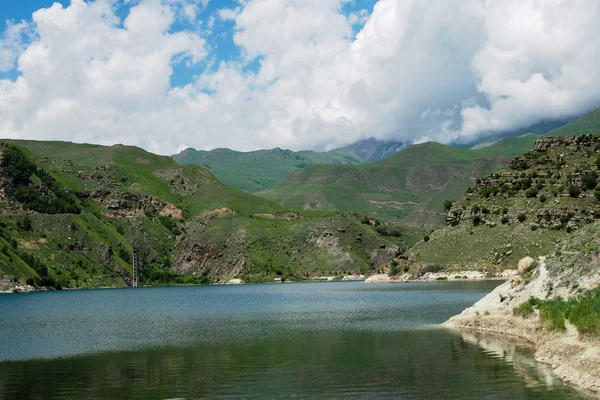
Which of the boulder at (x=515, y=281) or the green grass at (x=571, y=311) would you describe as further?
the boulder at (x=515, y=281)

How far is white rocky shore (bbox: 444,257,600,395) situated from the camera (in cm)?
3566

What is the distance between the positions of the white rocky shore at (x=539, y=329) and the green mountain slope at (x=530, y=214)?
100 metres

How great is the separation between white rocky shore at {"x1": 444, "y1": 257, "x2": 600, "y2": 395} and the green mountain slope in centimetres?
10037

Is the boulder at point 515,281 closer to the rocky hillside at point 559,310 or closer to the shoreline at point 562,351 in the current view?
the rocky hillside at point 559,310

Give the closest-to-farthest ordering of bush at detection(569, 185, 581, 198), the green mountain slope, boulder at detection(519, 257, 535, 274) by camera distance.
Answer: boulder at detection(519, 257, 535, 274)
the green mountain slope
bush at detection(569, 185, 581, 198)

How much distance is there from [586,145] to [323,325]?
146725 millimetres

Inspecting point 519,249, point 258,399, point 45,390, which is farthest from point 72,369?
point 519,249

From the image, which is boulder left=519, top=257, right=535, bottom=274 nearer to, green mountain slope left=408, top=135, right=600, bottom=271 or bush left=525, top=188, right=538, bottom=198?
green mountain slope left=408, top=135, right=600, bottom=271

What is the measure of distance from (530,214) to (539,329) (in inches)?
5367

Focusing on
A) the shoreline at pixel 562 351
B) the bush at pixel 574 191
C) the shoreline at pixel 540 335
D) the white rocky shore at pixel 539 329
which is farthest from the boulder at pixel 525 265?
the bush at pixel 574 191

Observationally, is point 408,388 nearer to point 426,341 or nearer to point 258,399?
point 258,399

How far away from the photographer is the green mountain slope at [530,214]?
17000cm

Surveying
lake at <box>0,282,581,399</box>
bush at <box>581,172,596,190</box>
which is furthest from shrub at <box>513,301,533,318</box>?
bush at <box>581,172,596,190</box>

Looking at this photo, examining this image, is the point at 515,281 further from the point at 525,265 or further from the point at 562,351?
the point at 562,351
